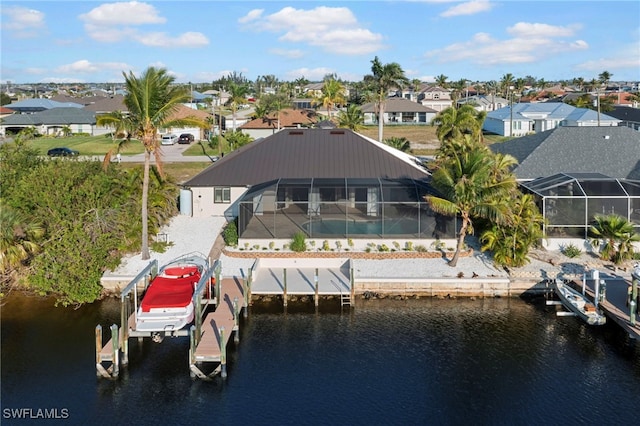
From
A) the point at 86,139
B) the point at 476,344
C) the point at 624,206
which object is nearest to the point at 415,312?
the point at 476,344

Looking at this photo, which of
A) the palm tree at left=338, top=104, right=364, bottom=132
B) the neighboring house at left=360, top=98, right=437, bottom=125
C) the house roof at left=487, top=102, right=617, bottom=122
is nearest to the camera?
the palm tree at left=338, top=104, right=364, bottom=132

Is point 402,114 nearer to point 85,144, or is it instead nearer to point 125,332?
point 85,144

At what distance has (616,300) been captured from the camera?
2627 cm

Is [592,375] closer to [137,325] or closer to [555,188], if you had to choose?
[555,188]

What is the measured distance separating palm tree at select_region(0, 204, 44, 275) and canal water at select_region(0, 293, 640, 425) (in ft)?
7.82

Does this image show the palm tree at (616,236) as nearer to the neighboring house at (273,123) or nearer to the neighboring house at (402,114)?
the neighboring house at (273,123)

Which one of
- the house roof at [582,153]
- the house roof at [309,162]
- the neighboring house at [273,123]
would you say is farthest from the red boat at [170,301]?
the neighboring house at [273,123]

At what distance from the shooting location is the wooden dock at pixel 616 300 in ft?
77.9

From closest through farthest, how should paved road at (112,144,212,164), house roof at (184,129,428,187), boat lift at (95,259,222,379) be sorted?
boat lift at (95,259,222,379) → house roof at (184,129,428,187) → paved road at (112,144,212,164)

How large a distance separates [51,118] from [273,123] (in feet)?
129

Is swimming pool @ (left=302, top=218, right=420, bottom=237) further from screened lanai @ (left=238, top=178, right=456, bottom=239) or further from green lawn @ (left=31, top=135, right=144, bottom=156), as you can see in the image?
green lawn @ (left=31, top=135, right=144, bottom=156)

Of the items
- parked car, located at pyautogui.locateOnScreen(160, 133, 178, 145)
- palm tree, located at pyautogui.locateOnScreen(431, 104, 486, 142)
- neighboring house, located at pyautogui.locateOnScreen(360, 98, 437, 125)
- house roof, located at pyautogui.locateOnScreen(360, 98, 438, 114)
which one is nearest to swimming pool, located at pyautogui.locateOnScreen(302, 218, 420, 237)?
palm tree, located at pyautogui.locateOnScreen(431, 104, 486, 142)

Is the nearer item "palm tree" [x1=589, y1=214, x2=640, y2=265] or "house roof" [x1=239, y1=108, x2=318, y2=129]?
"palm tree" [x1=589, y1=214, x2=640, y2=265]

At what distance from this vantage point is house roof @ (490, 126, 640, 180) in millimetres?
35906
